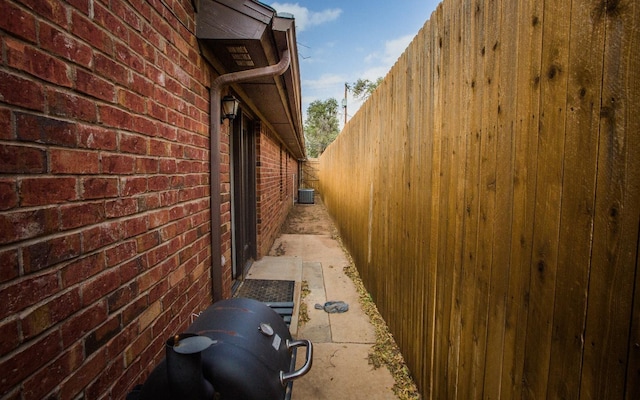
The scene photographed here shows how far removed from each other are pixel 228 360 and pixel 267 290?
290 cm

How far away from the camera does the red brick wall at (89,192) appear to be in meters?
0.85

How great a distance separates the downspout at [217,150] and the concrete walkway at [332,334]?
112 centimetres

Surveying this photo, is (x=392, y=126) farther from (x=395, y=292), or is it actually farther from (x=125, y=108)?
(x=125, y=108)

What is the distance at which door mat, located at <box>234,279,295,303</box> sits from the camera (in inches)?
142

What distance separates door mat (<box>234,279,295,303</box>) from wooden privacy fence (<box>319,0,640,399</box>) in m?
1.82

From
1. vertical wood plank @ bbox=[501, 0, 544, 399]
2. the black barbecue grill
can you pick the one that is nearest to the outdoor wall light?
the black barbecue grill

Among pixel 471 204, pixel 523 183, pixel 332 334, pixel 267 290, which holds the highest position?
pixel 523 183

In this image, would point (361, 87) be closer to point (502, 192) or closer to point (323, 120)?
point (323, 120)

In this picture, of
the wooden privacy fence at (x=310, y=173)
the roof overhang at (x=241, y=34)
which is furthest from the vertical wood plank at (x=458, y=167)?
the wooden privacy fence at (x=310, y=173)

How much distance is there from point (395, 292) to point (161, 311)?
2.14m

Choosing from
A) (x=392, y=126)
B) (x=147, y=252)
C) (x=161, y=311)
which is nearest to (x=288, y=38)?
(x=392, y=126)

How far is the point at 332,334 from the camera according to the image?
3143 mm

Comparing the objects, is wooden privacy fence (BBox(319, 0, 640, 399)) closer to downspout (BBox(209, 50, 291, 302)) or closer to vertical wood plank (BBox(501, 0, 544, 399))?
vertical wood plank (BBox(501, 0, 544, 399))

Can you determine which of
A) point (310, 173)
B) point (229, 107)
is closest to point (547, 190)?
point (229, 107)
